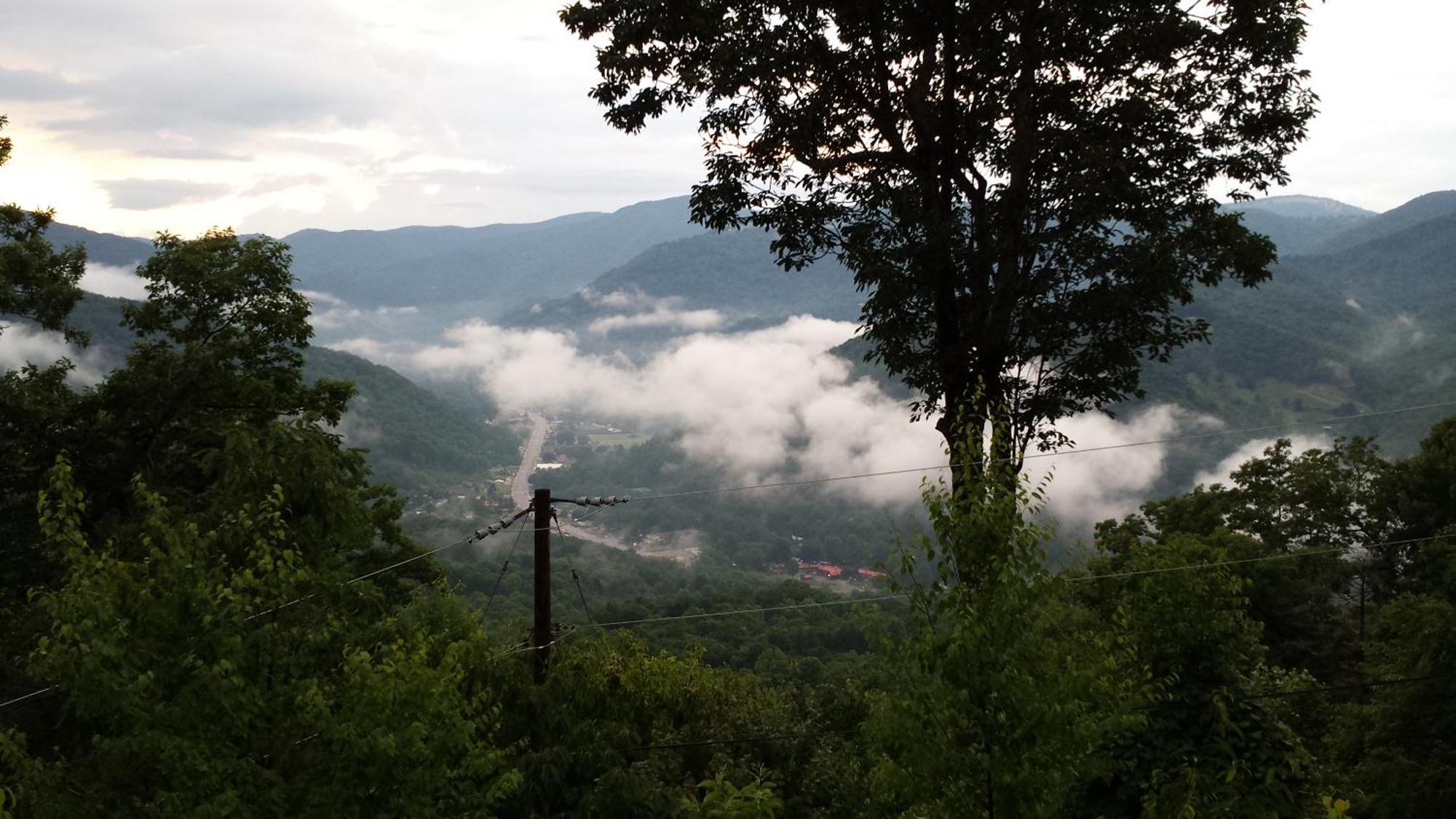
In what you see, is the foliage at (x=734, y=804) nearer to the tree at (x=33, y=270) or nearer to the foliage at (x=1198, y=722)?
the foliage at (x=1198, y=722)

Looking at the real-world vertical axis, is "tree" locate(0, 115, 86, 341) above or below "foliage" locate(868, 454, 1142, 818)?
above

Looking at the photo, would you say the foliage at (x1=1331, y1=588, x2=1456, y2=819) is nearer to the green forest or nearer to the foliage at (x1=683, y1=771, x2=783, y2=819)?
the green forest

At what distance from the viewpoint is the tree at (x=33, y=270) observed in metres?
17.7

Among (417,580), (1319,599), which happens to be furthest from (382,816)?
(1319,599)

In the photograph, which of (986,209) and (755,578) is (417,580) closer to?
(986,209)

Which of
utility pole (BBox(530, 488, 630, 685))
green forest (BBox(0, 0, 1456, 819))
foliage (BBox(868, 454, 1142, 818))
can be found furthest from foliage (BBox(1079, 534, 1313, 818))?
utility pole (BBox(530, 488, 630, 685))

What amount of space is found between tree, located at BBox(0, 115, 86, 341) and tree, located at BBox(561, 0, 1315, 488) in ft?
39.6

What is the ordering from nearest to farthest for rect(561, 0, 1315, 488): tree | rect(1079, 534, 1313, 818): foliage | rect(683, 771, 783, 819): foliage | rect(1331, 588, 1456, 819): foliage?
1. rect(683, 771, 783, 819): foliage
2. rect(1079, 534, 1313, 818): foliage
3. rect(561, 0, 1315, 488): tree
4. rect(1331, 588, 1456, 819): foliage

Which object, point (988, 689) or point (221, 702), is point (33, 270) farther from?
point (988, 689)

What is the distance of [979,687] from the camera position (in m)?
8.10

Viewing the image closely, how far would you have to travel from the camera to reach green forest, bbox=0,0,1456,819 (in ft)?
24.9

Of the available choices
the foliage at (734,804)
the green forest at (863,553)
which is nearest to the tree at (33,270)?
the green forest at (863,553)

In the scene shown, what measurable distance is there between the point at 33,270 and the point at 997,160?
1709cm

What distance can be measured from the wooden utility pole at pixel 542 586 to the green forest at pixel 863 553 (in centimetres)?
13
